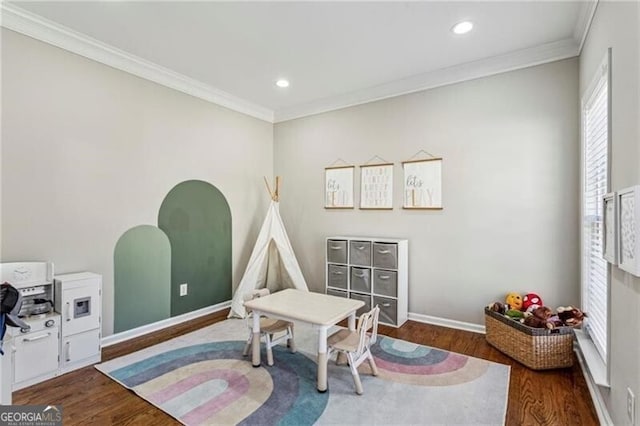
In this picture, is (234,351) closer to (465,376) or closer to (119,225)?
(119,225)

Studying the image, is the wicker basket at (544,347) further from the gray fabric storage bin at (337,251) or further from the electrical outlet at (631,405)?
the gray fabric storage bin at (337,251)

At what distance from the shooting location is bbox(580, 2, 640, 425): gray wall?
1448 mm

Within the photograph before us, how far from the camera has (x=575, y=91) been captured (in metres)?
2.89

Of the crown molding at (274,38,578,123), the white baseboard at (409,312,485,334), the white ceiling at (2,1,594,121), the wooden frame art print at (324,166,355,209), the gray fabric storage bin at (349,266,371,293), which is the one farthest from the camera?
the wooden frame art print at (324,166,355,209)

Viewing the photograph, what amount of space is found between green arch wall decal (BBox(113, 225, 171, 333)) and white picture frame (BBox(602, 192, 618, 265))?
12.4 feet

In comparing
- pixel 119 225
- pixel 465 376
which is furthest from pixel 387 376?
pixel 119 225

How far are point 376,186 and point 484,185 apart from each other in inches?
48.4

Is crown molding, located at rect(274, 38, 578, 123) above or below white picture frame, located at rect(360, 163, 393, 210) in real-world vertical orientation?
above

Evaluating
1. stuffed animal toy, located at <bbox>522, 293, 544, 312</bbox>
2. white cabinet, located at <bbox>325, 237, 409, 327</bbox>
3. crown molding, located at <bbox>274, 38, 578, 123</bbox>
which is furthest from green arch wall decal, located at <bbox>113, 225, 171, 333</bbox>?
stuffed animal toy, located at <bbox>522, 293, 544, 312</bbox>

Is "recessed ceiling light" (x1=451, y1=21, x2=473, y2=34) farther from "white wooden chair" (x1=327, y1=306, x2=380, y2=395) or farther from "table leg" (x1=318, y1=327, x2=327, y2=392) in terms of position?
"table leg" (x1=318, y1=327, x2=327, y2=392)

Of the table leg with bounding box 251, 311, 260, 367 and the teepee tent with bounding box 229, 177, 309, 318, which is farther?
the teepee tent with bounding box 229, 177, 309, 318

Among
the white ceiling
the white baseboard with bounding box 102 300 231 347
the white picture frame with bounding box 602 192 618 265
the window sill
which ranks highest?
the white ceiling

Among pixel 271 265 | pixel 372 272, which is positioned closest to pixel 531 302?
pixel 372 272

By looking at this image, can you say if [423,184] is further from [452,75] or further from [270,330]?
[270,330]
